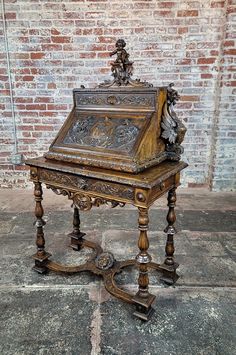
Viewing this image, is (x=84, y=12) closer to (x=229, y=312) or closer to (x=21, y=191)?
(x=21, y=191)

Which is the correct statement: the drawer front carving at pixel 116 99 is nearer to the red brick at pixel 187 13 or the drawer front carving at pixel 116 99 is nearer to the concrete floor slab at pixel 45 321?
the concrete floor slab at pixel 45 321

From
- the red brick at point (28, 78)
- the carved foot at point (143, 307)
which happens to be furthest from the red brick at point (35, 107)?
the carved foot at point (143, 307)

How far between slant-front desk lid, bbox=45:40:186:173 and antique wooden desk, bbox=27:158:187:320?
0.25ft

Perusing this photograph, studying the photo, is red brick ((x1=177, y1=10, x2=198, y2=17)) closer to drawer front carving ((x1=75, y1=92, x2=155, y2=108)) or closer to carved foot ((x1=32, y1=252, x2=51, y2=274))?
drawer front carving ((x1=75, y1=92, x2=155, y2=108))

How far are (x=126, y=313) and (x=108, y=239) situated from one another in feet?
3.25

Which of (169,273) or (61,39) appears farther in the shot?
(61,39)

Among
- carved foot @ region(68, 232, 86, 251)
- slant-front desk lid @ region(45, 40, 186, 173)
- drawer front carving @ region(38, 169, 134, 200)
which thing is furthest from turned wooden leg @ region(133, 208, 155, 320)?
carved foot @ region(68, 232, 86, 251)

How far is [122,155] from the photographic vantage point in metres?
1.76

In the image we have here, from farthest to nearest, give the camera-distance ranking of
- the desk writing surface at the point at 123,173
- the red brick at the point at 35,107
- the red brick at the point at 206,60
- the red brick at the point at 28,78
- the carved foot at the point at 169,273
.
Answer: the red brick at the point at 35,107, the red brick at the point at 28,78, the red brick at the point at 206,60, the carved foot at the point at 169,273, the desk writing surface at the point at 123,173

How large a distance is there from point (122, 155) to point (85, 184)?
0.32 m

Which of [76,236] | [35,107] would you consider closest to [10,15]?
[35,107]

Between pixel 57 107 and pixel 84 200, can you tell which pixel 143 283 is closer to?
pixel 84 200

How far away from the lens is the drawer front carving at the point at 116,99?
1.86m

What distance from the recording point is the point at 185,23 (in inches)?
143
